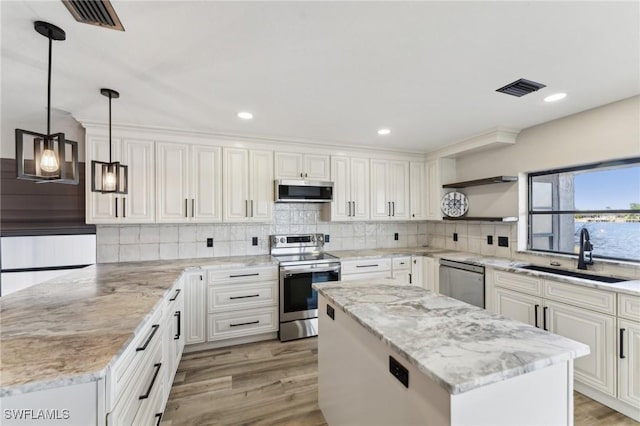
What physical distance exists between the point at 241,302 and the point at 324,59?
255cm

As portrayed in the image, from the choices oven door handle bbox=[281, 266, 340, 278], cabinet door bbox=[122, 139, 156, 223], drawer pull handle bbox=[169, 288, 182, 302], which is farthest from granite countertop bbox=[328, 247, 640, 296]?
cabinet door bbox=[122, 139, 156, 223]

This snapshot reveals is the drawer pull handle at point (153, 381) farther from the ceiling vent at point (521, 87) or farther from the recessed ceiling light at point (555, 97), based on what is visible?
the recessed ceiling light at point (555, 97)

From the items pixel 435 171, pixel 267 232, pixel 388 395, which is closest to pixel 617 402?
pixel 388 395

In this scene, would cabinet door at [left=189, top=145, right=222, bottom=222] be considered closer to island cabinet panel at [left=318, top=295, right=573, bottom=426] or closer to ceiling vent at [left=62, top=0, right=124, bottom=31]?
ceiling vent at [left=62, top=0, right=124, bottom=31]

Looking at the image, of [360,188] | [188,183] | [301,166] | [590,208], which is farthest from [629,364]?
[188,183]

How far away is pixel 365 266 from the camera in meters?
3.62

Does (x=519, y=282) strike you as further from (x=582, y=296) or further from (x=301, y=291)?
(x=301, y=291)

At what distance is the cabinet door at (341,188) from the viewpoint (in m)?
3.80

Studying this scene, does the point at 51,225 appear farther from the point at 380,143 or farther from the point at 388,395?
the point at 380,143

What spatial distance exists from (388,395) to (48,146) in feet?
6.71

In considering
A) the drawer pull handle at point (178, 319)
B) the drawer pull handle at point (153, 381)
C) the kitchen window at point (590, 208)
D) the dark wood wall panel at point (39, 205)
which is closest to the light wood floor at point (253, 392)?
the drawer pull handle at point (178, 319)

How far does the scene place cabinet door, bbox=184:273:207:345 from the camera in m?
2.88

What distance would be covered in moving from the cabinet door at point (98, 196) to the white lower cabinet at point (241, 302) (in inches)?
47.7

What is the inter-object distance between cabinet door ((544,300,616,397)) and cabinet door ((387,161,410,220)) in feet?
6.99
